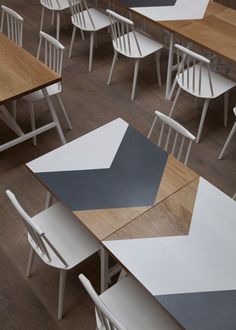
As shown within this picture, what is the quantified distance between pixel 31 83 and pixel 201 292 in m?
1.89

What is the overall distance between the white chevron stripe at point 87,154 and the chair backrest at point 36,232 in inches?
12.1

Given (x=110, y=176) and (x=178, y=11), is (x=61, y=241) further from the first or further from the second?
(x=178, y=11)

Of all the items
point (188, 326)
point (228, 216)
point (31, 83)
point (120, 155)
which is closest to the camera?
point (188, 326)

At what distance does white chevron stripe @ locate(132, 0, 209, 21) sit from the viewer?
377 centimetres

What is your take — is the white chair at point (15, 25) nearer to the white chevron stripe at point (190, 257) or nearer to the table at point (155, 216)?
the table at point (155, 216)

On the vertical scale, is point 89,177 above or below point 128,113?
above

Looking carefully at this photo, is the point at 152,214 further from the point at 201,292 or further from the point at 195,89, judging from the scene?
the point at 195,89

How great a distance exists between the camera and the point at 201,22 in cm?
370

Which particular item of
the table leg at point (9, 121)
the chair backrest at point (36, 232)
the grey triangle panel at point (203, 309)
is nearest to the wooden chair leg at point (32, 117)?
the table leg at point (9, 121)

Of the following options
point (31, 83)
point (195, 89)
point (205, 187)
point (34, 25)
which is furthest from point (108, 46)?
point (205, 187)

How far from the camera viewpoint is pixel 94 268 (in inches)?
108

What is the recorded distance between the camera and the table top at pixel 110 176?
2150mm

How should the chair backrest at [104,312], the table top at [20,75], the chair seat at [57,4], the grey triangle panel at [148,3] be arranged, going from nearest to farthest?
the chair backrest at [104,312] < the table top at [20,75] < the grey triangle panel at [148,3] < the chair seat at [57,4]

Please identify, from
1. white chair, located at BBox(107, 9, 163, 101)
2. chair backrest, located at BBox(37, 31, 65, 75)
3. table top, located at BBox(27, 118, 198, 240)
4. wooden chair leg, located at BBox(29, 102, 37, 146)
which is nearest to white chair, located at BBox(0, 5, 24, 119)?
chair backrest, located at BBox(37, 31, 65, 75)
